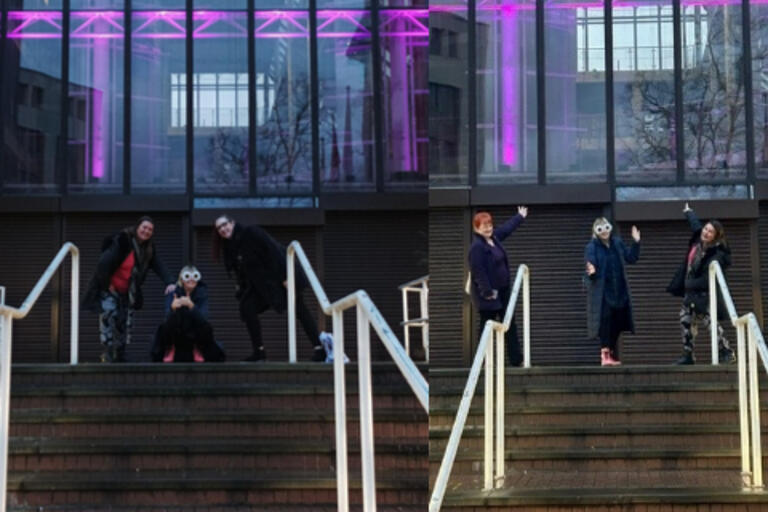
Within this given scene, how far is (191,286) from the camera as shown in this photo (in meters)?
2.95

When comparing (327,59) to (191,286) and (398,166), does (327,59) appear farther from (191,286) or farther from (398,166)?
(191,286)

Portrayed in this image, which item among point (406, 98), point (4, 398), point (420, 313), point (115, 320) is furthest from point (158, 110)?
point (4, 398)

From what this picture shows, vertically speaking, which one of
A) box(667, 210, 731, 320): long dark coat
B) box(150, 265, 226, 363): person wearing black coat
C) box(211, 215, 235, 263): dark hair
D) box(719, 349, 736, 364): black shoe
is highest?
box(211, 215, 235, 263): dark hair

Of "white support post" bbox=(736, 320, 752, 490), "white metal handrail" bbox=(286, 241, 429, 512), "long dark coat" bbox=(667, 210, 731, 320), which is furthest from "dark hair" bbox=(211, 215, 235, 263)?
"white support post" bbox=(736, 320, 752, 490)

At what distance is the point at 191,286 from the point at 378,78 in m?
0.74

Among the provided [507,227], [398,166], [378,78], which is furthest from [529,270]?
[378,78]

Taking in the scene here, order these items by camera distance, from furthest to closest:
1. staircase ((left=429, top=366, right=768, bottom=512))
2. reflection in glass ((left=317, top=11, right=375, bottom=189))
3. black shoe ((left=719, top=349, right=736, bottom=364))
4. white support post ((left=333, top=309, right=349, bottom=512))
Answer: black shoe ((left=719, top=349, right=736, bottom=364)) < reflection in glass ((left=317, top=11, right=375, bottom=189)) < staircase ((left=429, top=366, right=768, bottom=512)) < white support post ((left=333, top=309, right=349, bottom=512))

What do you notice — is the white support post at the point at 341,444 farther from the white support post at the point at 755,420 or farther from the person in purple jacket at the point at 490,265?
the white support post at the point at 755,420

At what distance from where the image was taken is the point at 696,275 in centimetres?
294

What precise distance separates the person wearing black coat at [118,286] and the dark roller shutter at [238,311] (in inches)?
4.9

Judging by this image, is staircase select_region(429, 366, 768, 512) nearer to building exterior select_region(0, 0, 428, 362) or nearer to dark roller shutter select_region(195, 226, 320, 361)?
building exterior select_region(0, 0, 428, 362)

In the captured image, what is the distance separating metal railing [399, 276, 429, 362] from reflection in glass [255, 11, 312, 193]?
378mm

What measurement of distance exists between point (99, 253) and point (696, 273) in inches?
63.0

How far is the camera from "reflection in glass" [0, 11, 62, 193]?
2.80m
